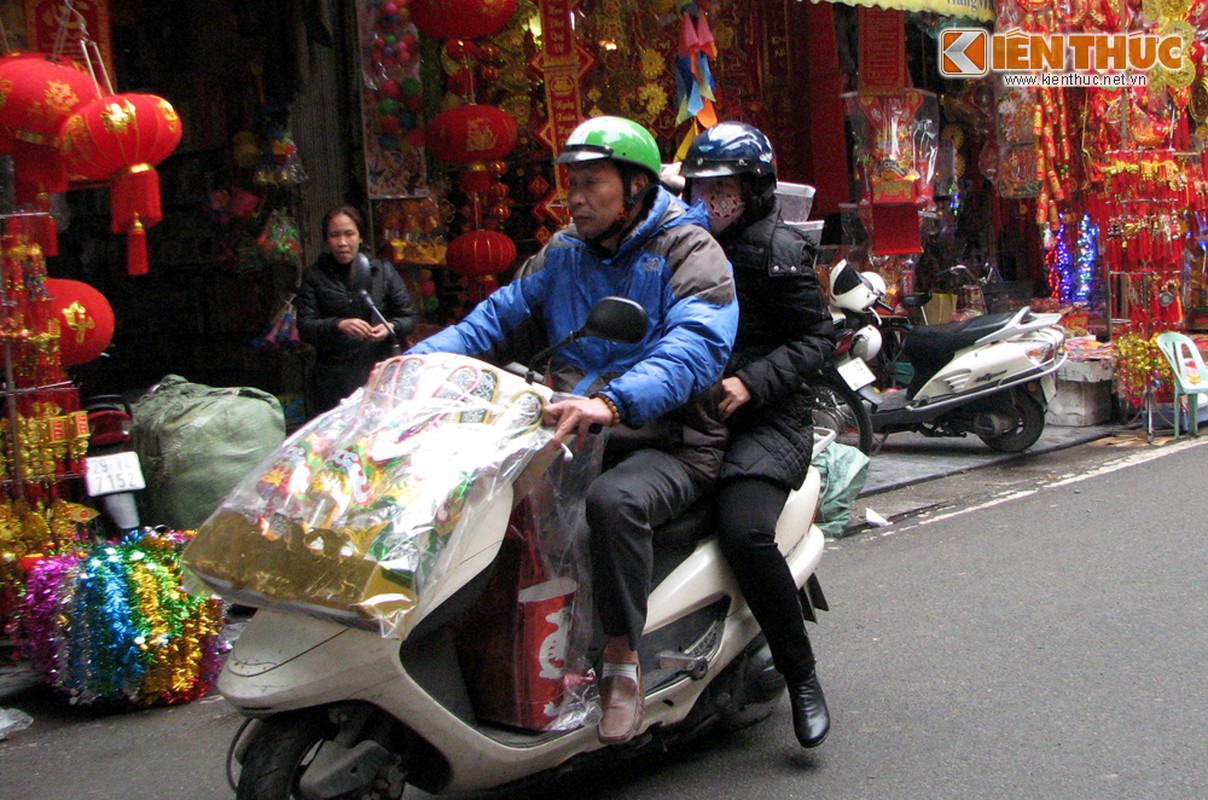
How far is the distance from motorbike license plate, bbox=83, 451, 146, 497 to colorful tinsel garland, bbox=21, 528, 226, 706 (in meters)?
0.50

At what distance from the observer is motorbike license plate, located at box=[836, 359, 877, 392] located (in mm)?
8266

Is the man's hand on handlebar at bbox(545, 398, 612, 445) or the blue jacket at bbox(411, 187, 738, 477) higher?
the blue jacket at bbox(411, 187, 738, 477)

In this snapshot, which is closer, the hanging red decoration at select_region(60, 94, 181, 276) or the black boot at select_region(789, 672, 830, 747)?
the black boot at select_region(789, 672, 830, 747)

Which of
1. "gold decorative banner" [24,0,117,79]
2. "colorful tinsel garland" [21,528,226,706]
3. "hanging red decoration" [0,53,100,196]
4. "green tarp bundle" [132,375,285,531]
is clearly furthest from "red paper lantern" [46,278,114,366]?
"gold decorative banner" [24,0,117,79]

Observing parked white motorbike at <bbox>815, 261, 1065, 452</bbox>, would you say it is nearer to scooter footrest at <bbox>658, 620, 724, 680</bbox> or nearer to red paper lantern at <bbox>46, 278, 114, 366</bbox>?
red paper lantern at <bbox>46, 278, 114, 366</bbox>

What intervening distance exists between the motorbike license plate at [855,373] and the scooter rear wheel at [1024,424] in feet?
3.84

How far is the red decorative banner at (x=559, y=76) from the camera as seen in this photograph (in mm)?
8180

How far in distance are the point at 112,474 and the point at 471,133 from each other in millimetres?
3307

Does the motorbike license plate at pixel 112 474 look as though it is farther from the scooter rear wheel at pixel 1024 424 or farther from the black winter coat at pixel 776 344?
the scooter rear wheel at pixel 1024 424

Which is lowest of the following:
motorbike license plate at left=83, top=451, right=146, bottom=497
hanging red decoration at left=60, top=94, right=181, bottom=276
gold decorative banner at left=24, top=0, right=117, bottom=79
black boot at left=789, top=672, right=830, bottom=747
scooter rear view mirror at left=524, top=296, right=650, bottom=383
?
A: black boot at left=789, top=672, right=830, bottom=747

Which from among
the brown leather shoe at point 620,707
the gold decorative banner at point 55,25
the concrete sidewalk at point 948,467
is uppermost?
the gold decorative banner at point 55,25

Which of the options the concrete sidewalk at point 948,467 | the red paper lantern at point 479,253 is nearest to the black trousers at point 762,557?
the concrete sidewalk at point 948,467

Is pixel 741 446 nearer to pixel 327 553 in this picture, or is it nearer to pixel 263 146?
pixel 327 553

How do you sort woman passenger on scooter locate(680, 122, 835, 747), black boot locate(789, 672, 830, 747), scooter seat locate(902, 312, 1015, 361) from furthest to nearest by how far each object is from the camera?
scooter seat locate(902, 312, 1015, 361) < black boot locate(789, 672, 830, 747) < woman passenger on scooter locate(680, 122, 835, 747)
